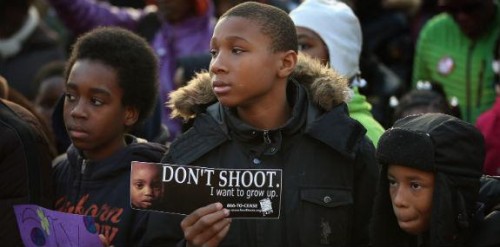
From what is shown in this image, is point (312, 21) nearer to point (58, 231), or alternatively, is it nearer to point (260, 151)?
point (260, 151)

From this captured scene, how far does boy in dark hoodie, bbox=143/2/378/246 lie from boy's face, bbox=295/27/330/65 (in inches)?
43.7

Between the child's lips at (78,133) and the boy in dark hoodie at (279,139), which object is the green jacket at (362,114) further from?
the child's lips at (78,133)

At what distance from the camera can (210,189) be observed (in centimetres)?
422

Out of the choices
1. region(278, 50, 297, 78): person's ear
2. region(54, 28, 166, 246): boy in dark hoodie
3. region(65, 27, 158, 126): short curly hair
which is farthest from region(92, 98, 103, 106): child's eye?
region(278, 50, 297, 78): person's ear

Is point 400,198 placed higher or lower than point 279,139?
lower

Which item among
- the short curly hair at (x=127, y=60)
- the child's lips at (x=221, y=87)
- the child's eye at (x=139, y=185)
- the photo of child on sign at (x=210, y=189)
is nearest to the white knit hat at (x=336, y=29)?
the short curly hair at (x=127, y=60)

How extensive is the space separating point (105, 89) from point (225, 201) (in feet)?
4.15

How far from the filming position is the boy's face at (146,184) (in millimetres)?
4230

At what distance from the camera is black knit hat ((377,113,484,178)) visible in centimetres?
432

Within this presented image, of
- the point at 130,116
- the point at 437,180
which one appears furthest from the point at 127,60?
the point at 437,180

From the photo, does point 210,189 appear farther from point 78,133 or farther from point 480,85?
point 480,85

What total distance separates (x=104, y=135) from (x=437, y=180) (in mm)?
1638

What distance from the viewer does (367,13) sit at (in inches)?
378

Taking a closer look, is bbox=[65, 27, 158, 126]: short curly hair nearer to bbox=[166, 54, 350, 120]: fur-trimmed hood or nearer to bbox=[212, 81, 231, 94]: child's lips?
bbox=[166, 54, 350, 120]: fur-trimmed hood
